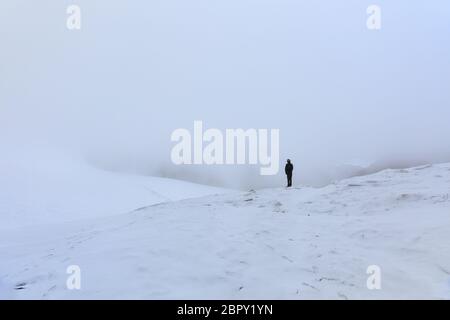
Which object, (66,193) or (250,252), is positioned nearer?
(250,252)

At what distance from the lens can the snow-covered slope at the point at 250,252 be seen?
9133mm

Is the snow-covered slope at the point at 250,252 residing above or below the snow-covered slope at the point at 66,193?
above

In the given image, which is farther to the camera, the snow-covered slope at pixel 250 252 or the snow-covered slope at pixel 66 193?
the snow-covered slope at pixel 66 193

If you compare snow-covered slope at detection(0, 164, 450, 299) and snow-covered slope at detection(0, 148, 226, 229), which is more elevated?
snow-covered slope at detection(0, 164, 450, 299)

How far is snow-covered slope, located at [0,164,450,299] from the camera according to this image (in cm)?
913

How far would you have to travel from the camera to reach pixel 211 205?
68.0ft

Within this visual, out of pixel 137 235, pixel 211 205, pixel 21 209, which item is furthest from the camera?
pixel 21 209

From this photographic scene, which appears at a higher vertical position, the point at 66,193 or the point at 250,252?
the point at 250,252

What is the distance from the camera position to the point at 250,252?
11711 millimetres

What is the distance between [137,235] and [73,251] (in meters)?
2.04

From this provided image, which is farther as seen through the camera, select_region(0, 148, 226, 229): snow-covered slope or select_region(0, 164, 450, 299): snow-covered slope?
select_region(0, 148, 226, 229): snow-covered slope

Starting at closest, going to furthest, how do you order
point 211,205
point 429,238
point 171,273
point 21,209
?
point 171,273 → point 429,238 → point 211,205 → point 21,209
